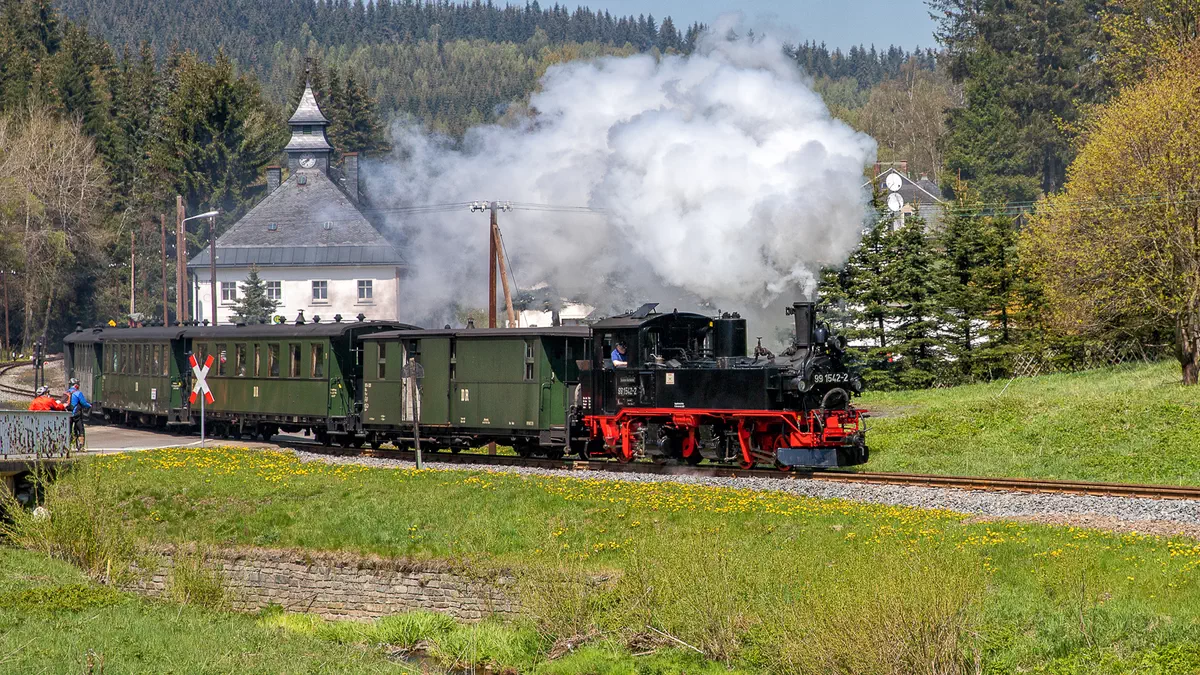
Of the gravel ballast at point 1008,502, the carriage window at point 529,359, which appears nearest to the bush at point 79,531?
the gravel ballast at point 1008,502

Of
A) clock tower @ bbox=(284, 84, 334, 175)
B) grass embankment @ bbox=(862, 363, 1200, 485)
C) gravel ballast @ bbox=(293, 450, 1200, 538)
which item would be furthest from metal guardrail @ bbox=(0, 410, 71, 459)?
clock tower @ bbox=(284, 84, 334, 175)

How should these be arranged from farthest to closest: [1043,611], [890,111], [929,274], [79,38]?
[890,111], [79,38], [929,274], [1043,611]

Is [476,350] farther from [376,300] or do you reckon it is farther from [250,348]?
[376,300]

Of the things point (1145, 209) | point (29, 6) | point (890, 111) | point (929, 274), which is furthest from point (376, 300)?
point (890, 111)

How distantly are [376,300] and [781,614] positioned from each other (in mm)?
58524

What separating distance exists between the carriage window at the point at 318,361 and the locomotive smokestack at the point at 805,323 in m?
12.1

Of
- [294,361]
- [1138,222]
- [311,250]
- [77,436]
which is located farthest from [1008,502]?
[311,250]

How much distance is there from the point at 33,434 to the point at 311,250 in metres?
52.6

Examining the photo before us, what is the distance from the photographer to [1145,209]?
36.3 meters

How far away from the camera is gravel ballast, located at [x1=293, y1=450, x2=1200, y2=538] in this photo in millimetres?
17266

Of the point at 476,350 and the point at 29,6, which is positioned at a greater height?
the point at 29,6

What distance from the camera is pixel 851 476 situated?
75.0 ft

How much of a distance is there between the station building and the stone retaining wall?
163ft

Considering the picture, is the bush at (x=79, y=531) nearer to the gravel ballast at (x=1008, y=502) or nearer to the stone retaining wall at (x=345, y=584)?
the stone retaining wall at (x=345, y=584)
